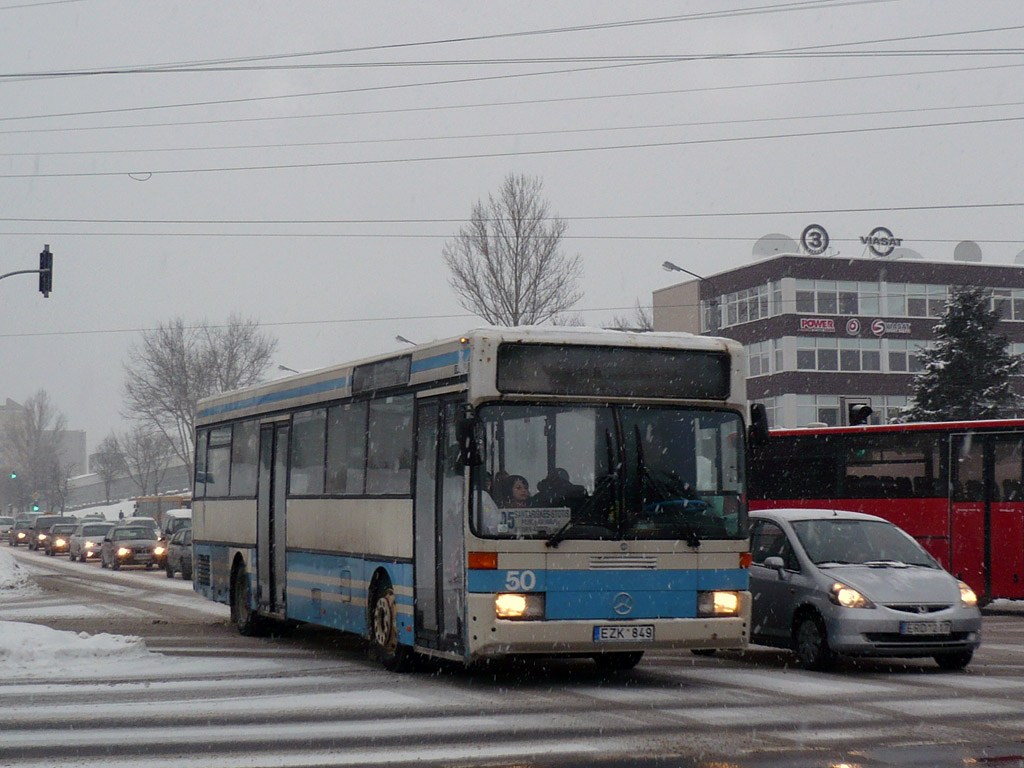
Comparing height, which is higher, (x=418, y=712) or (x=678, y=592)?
(x=678, y=592)

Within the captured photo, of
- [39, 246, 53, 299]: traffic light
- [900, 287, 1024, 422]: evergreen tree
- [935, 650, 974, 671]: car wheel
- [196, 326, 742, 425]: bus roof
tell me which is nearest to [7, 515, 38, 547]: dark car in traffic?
[39, 246, 53, 299]: traffic light

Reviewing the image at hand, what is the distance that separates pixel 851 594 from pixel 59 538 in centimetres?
5431

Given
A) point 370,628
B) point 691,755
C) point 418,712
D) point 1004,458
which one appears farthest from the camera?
point 1004,458

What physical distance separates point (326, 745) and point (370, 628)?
498cm

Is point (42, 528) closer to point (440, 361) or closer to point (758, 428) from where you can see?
point (440, 361)

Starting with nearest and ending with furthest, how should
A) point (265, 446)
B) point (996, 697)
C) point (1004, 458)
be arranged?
point (996, 697) → point (265, 446) → point (1004, 458)

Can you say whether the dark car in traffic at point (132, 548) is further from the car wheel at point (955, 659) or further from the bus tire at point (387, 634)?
the car wheel at point (955, 659)

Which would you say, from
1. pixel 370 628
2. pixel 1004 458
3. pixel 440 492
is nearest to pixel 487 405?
pixel 440 492

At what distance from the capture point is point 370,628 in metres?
14.3

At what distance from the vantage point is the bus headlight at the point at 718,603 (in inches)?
499

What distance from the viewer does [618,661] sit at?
14469 mm

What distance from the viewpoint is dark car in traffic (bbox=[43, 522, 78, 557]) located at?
63156 millimetres

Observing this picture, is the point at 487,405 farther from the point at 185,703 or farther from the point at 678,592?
the point at 185,703

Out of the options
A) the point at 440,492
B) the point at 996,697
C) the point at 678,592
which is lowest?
the point at 996,697
